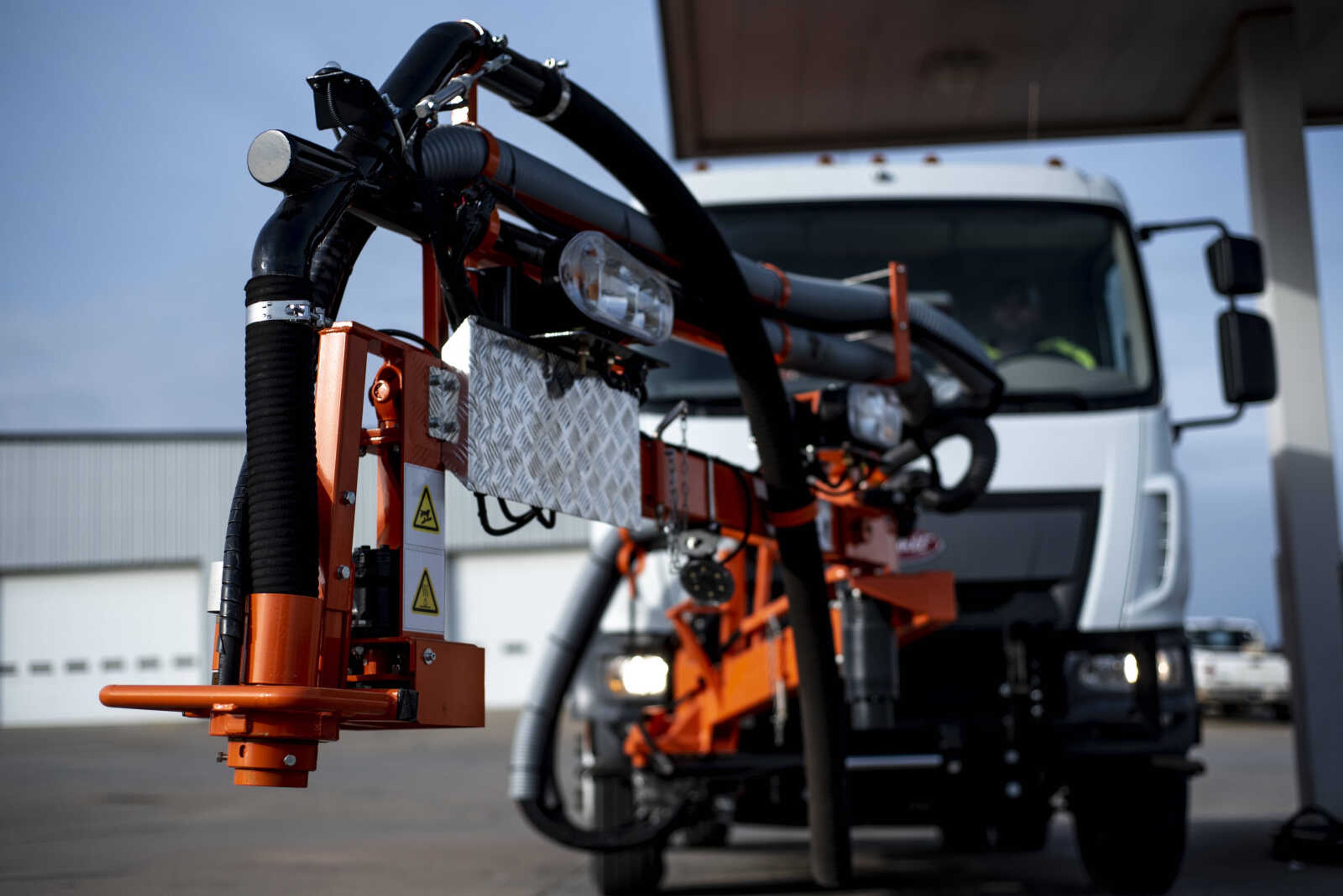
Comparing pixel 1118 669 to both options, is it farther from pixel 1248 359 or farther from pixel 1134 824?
pixel 1248 359

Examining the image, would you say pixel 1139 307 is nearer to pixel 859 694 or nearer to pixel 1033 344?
pixel 1033 344

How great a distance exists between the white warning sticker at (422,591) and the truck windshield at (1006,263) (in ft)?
11.8

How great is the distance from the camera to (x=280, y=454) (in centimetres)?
198

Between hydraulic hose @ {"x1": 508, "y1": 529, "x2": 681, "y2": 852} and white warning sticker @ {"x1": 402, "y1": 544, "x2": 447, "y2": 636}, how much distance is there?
2.23 m

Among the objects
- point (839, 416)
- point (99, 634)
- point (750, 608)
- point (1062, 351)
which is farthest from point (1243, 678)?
point (99, 634)

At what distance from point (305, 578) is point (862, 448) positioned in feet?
8.00

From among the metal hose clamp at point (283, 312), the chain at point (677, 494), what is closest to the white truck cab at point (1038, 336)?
the chain at point (677, 494)

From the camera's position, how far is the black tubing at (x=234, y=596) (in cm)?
198

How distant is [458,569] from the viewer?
89.1ft


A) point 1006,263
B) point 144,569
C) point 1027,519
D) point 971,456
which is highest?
point 144,569

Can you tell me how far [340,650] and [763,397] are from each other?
1487mm

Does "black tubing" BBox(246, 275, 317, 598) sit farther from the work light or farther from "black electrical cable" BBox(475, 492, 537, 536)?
the work light

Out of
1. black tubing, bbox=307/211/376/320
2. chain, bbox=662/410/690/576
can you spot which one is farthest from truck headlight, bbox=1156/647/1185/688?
black tubing, bbox=307/211/376/320

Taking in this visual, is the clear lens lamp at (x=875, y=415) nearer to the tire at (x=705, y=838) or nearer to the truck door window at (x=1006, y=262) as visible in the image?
the truck door window at (x=1006, y=262)
